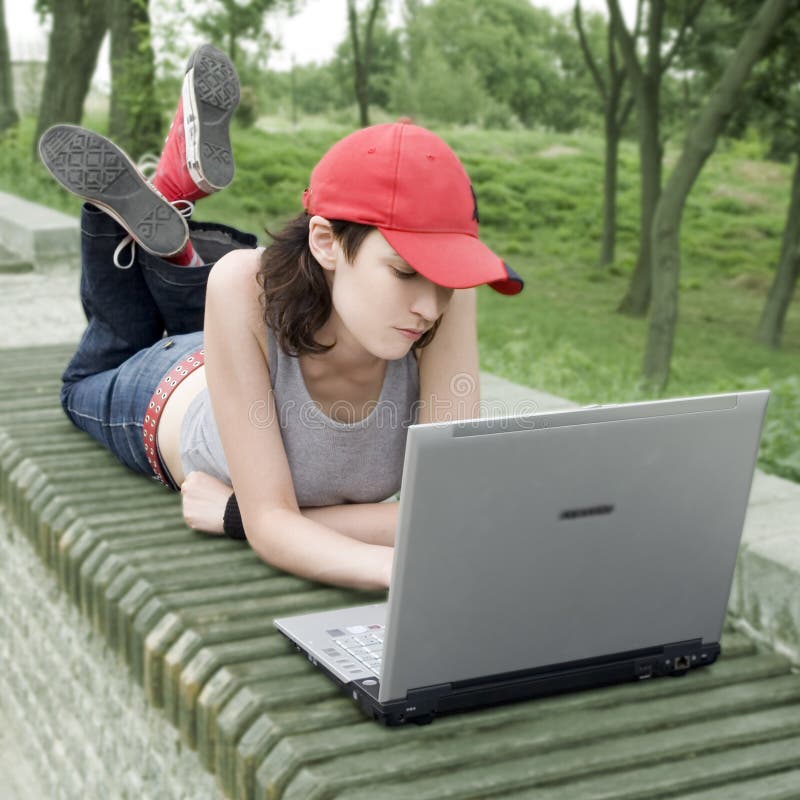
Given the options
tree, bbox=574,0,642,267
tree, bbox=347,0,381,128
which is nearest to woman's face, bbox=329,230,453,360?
tree, bbox=574,0,642,267

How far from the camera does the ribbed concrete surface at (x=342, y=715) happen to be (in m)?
1.96

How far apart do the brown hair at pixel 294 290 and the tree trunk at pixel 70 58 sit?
14.9 metres

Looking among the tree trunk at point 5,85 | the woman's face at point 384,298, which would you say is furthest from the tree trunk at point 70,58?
the woman's face at point 384,298

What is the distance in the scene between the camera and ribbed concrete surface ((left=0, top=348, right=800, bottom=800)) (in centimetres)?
196

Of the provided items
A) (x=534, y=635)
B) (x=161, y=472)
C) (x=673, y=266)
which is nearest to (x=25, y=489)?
(x=161, y=472)

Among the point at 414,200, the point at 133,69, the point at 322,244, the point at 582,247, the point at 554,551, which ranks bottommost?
the point at 582,247

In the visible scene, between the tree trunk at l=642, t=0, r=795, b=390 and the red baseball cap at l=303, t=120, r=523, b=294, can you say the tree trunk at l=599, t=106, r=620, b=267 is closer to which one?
the tree trunk at l=642, t=0, r=795, b=390

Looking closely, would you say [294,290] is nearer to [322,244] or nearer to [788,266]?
[322,244]

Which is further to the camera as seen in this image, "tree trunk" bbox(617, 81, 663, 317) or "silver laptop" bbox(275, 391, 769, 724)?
"tree trunk" bbox(617, 81, 663, 317)

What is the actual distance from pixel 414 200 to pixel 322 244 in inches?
10.0

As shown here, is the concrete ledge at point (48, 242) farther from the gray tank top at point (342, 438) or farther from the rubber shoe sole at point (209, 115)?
the gray tank top at point (342, 438)

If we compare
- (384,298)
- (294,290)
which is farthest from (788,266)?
(384,298)

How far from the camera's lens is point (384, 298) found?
2371 mm

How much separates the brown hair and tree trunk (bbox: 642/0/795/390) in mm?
7805
